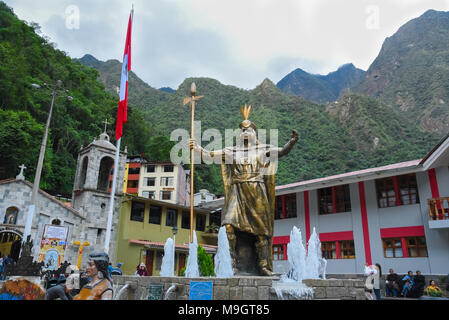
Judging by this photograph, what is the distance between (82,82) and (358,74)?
107 meters

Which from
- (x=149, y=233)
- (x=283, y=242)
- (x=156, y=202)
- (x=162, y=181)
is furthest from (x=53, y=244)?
(x=162, y=181)

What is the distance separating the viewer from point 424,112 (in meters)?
58.5

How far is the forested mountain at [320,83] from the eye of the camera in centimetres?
11569

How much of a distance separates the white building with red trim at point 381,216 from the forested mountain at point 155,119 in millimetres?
18437

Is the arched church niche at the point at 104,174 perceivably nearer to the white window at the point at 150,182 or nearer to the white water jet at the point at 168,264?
the white window at the point at 150,182

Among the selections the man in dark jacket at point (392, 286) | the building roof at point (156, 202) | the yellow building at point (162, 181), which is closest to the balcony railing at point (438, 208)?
the man in dark jacket at point (392, 286)

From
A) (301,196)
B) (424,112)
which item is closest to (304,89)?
(424,112)

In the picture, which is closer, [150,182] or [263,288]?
[263,288]

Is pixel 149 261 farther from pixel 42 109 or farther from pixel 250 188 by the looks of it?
pixel 250 188

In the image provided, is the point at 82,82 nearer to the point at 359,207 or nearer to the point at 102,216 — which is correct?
the point at 102,216

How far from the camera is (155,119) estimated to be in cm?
6203

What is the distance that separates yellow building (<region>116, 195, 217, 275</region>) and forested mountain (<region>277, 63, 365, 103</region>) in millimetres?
97184

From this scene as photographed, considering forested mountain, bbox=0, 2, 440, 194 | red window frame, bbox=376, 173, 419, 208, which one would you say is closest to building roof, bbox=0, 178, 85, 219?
forested mountain, bbox=0, 2, 440, 194

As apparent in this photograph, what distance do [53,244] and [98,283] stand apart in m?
16.7
